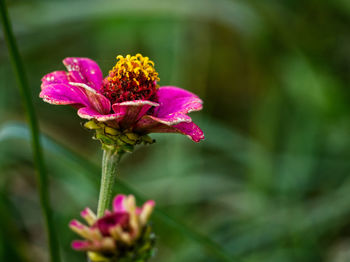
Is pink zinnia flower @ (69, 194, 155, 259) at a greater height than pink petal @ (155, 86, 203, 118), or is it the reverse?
pink petal @ (155, 86, 203, 118)

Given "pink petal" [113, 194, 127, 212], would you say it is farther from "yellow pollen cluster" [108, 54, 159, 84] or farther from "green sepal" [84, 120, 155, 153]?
"yellow pollen cluster" [108, 54, 159, 84]

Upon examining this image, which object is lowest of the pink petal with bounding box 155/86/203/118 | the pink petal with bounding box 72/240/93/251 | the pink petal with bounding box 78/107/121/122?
the pink petal with bounding box 72/240/93/251

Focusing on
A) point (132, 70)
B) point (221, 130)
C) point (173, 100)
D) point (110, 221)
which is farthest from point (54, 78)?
point (221, 130)

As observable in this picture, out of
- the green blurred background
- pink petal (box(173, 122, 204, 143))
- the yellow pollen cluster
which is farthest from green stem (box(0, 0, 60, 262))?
the green blurred background

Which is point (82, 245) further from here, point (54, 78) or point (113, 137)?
point (54, 78)

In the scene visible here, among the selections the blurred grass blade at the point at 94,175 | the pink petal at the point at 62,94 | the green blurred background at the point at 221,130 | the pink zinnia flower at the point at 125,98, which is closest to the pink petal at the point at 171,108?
the pink zinnia flower at the point at 125,98

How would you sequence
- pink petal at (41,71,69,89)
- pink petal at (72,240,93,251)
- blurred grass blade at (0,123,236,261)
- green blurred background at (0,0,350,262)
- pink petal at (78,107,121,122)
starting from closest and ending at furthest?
pink petal at (72,240,93,251), pink petal at (78,107,121,122), pink petal at (41,71,69,89), blurred grass blade at (0,123,236,261), green blurred background at (0,0,350,262)

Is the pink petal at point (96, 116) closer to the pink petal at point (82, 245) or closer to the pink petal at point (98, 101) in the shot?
the pink petal at point (98, 101)
